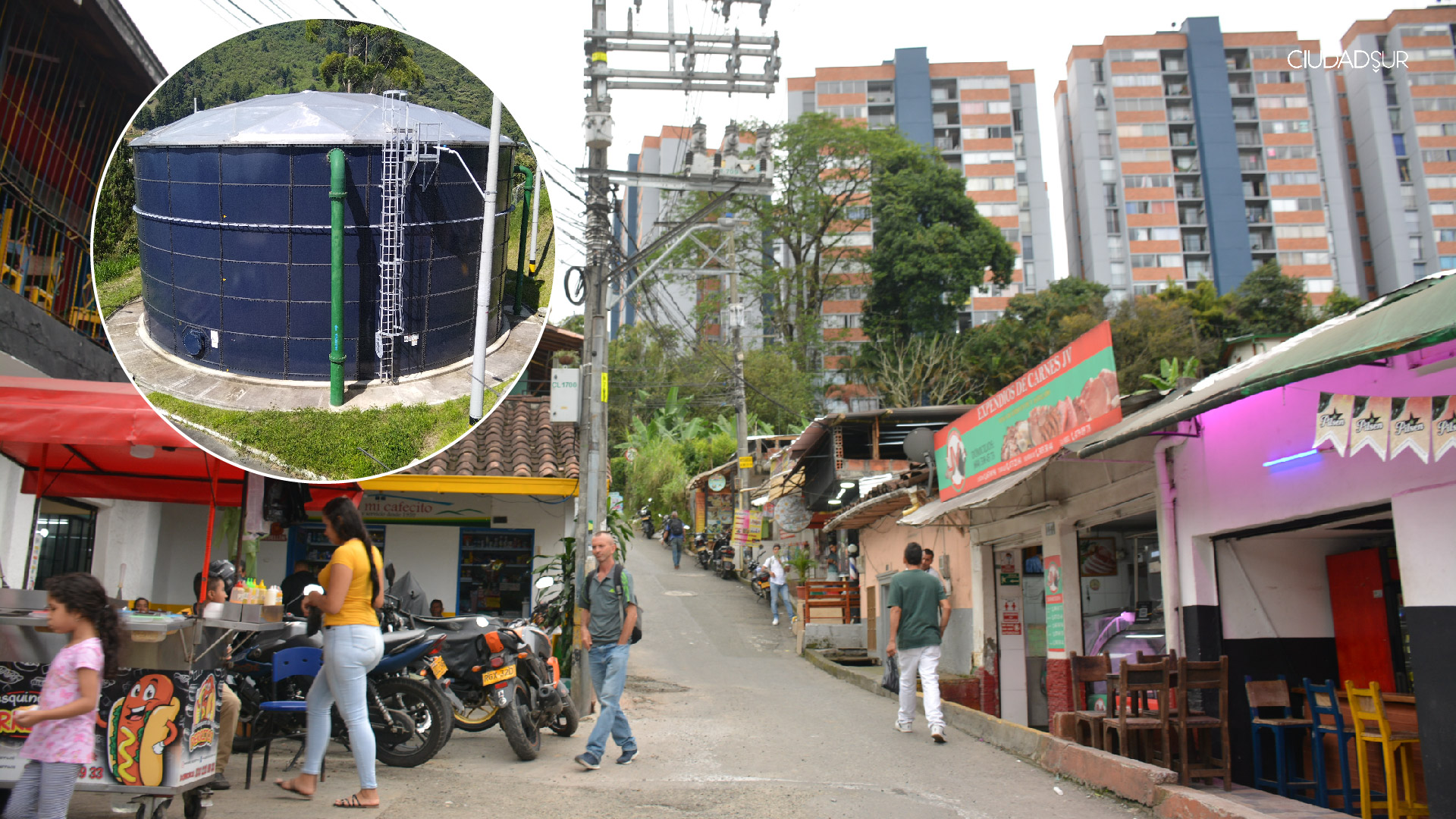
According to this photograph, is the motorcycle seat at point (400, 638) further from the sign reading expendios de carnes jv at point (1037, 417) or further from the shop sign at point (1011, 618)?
the shop sign at point (1011, 618)

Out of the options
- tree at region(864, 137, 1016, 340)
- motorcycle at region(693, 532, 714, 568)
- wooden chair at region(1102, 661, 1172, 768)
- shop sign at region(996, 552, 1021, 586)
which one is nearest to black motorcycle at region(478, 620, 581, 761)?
wooden chair at region(1102, 661, 1172, 768)

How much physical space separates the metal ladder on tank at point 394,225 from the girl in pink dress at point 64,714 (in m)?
1.85

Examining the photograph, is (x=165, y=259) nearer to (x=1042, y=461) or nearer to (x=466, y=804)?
(x=466, y=804)

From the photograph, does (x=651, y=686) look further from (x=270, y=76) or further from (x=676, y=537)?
(x=676, y=537)

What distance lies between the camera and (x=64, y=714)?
3607 mm

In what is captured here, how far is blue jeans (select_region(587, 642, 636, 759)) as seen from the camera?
251 inches

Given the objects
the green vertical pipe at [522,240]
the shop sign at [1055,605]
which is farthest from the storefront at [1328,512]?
the green vertical pipe at [522,240]

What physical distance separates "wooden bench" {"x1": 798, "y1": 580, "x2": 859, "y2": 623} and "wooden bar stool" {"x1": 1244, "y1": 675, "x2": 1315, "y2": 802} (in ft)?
34.9

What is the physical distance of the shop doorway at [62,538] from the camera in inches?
385

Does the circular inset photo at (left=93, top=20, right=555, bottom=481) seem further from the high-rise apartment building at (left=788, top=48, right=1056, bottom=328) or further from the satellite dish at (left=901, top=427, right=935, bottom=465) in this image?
the high-rise apartment building at (left=788, top=48, right=1056, bottom=328)

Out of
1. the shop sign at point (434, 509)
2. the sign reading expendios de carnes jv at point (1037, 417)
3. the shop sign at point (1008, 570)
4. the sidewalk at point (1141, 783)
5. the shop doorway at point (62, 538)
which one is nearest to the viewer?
the sidewalk at point (1141, 783)

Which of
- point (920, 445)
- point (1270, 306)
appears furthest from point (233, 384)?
point (1270, 306)

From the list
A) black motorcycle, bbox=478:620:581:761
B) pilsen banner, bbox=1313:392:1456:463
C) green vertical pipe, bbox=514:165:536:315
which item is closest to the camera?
green vertical pipe, bbox=514:165:536:315

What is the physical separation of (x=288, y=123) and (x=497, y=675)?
4.69m
